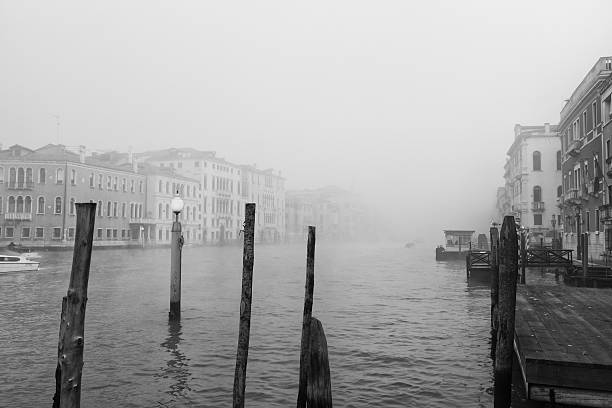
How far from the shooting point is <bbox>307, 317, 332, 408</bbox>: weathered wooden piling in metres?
5.29

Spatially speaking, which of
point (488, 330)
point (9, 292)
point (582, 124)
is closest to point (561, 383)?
point (488, 330)

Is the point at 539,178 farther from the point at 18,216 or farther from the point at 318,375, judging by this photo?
Result: the point at 18,216

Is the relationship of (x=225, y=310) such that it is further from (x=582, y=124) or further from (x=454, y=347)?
(x=582, y=124)

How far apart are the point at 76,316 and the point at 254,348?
6118 mm

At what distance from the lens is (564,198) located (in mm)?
36156

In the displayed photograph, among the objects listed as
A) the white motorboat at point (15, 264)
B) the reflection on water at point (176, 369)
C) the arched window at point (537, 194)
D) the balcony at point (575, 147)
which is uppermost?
the balcony at point (575, 147)

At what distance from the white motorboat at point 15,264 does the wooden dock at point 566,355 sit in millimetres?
28648

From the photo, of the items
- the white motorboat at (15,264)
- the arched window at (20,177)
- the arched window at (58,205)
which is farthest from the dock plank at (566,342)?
the arched window at (20,177)

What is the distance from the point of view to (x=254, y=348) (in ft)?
36.5

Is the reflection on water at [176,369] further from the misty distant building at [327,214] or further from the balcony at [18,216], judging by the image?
the misty distant building at [327,214]

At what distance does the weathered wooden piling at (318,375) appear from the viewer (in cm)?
529

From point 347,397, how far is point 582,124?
97.9ft

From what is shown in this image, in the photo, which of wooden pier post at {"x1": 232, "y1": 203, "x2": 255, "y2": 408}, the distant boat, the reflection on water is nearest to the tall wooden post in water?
the reflection on water

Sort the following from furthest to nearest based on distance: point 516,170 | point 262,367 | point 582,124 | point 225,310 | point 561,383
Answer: point 516,170 < point 582,124 < point 225,310 < point 262,367 < point 561,383
